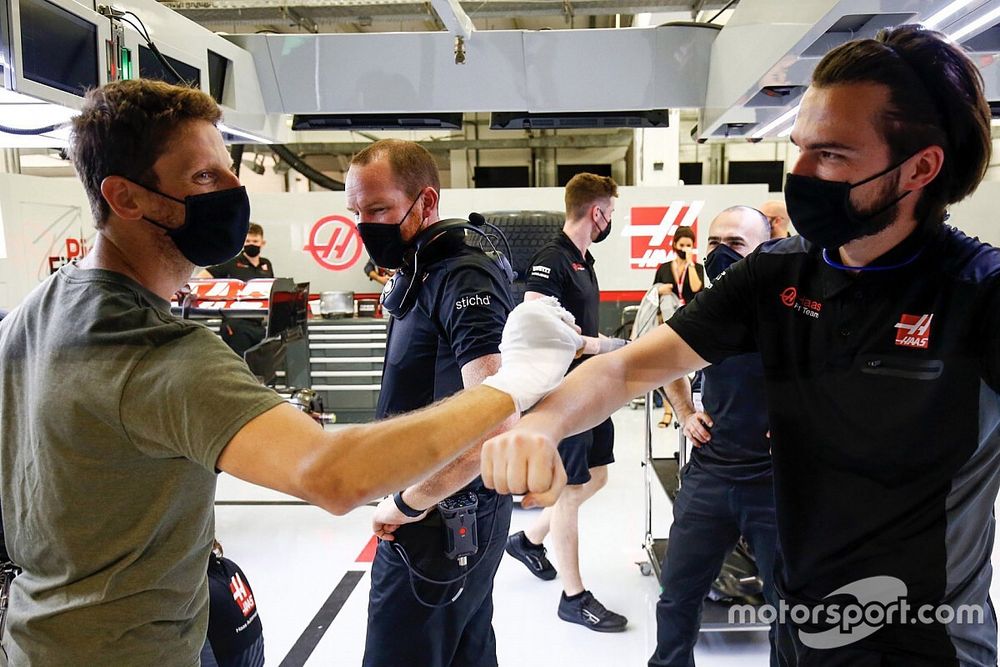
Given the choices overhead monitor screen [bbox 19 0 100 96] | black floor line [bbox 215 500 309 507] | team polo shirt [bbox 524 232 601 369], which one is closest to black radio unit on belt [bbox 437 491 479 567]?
team polo shirt [bbox 524 232 601 369]

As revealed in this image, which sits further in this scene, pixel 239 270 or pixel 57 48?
pixel 239 270

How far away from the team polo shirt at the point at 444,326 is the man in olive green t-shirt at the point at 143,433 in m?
0.59

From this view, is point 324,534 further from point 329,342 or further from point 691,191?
point 691,191

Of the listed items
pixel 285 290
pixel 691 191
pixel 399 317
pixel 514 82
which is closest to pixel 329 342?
pixel 285 290

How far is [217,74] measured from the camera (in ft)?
12.5

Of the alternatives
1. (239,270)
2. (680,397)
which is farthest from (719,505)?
(239,270)

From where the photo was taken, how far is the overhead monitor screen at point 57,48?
Answer: 210 cm

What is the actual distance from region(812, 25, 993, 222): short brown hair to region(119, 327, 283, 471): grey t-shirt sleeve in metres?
1.03

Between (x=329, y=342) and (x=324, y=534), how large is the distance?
2780mm

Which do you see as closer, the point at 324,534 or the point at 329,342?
the point at 324,534

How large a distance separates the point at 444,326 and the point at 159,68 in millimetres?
2224

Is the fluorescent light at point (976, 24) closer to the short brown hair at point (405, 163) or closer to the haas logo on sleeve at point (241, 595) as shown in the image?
the short brown hair at point (405, 163)

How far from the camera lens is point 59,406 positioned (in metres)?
0.99

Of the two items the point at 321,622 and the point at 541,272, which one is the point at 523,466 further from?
the point at 321,622
